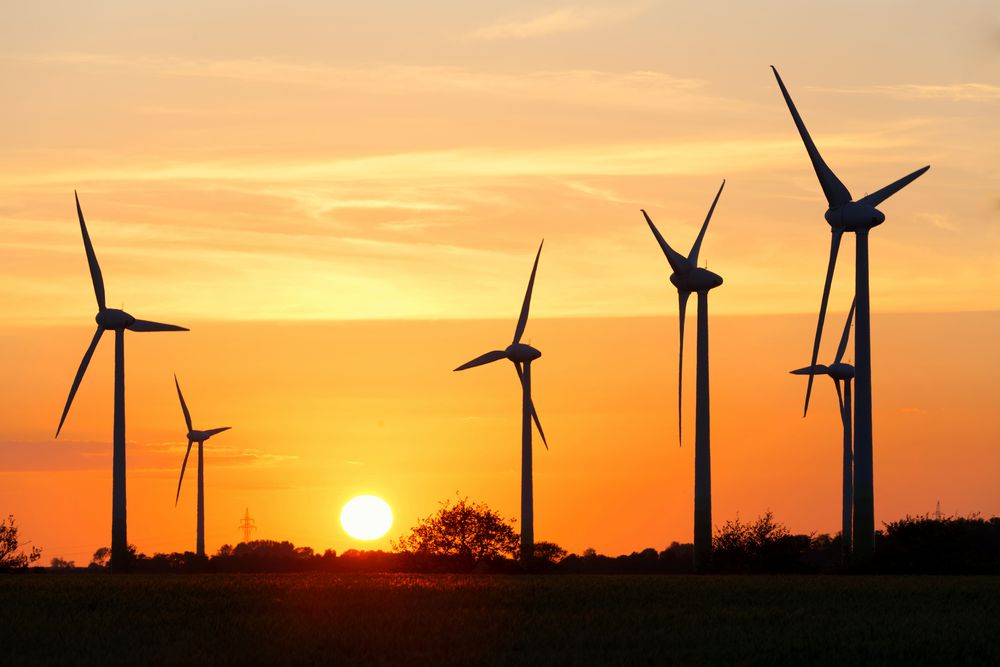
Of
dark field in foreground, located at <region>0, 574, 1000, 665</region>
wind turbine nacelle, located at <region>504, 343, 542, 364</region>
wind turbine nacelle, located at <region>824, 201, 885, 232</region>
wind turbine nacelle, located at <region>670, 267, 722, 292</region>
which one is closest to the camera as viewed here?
dark field in foreground, located at <region>0, 574, 1000, 665</region>

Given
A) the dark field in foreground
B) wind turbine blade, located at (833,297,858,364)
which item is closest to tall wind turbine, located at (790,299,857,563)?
wind turbine blade, located at (833,297,858,364)

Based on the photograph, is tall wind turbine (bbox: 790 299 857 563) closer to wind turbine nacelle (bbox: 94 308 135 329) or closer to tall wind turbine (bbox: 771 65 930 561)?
tall wind turbine (bbox: 771 65 930 561)

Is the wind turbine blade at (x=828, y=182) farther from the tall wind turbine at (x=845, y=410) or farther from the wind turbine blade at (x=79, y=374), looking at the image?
the wind turbine blade at (x=79, y=374)

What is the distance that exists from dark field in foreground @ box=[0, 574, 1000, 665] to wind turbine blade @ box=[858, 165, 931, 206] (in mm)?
33067

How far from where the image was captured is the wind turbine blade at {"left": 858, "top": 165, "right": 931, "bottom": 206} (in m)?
105

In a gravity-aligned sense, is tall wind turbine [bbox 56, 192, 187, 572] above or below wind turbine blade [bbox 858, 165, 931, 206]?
below

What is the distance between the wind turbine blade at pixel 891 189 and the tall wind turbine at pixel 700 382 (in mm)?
14946

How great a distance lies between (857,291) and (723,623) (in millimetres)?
44923

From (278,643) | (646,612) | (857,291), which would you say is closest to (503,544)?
(857,291)

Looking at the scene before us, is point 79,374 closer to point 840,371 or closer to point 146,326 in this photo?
point 146,326

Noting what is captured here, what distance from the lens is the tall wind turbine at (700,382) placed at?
106113 millimetres

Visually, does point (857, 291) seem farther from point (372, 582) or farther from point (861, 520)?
point (372, 582)

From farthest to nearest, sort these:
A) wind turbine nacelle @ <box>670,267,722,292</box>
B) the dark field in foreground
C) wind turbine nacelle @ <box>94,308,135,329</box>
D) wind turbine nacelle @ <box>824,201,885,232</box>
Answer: wind turbine nacelle @ <box>94,308,135,329</box>, wind turbine nacelle @ <box>670,267,722,292</box>, wind turbine nacelle @ <box>824,201,885,232</box>, the dark field in foreground

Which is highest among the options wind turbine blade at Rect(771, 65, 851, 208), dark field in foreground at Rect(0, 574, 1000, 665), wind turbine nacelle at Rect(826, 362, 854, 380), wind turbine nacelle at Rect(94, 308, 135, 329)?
wind turbine blade at Rect(771, 65, 851, 208)
